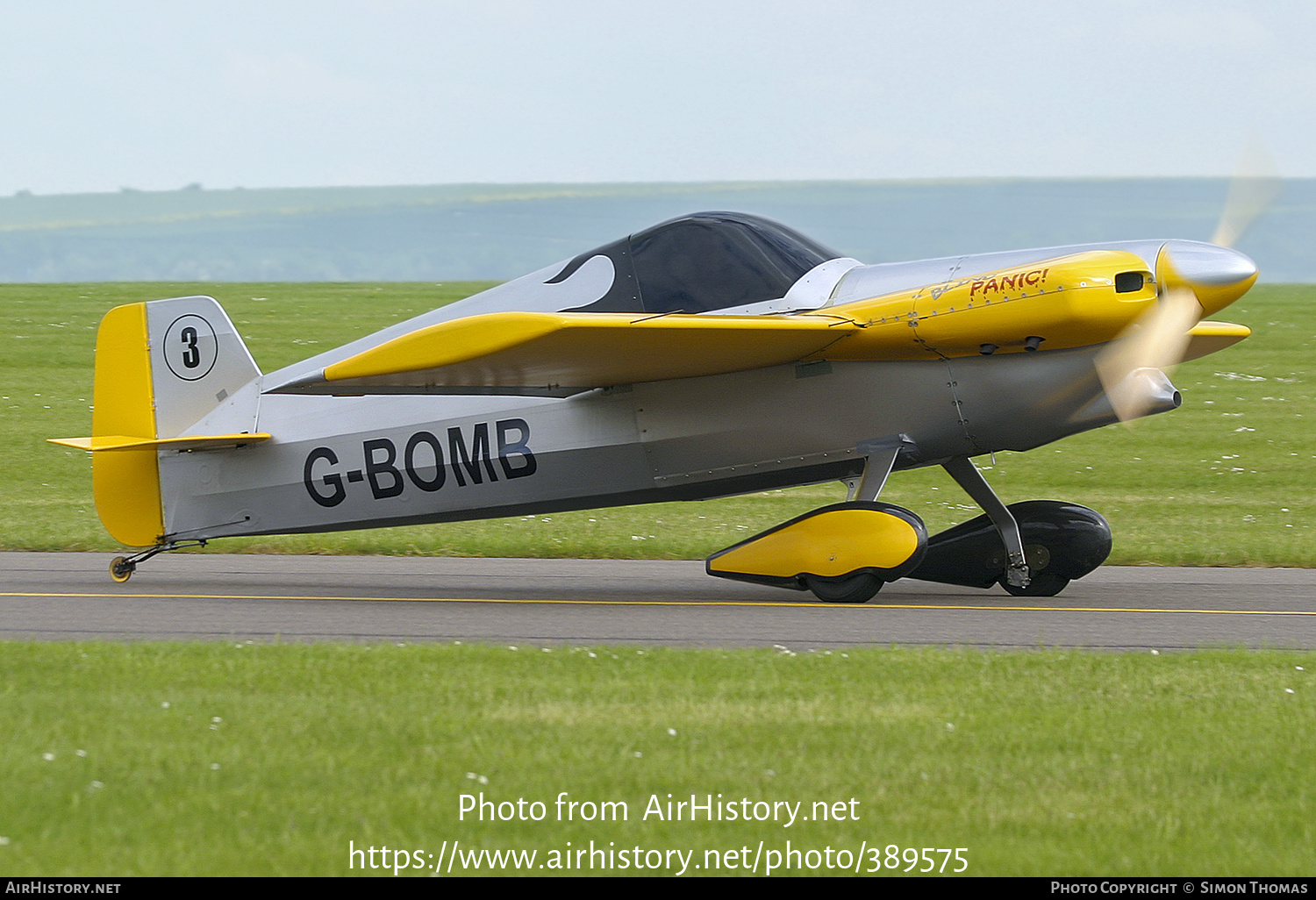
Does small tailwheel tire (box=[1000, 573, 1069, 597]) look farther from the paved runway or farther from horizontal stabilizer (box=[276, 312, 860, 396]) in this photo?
horizontal stabilizer (box=[276, 312, 860, 396])

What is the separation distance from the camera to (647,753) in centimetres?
550

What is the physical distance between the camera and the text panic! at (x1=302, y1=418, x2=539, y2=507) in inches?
426

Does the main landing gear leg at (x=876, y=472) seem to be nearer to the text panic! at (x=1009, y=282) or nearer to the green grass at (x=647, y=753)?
the text panic! at (x=1009, y=282)

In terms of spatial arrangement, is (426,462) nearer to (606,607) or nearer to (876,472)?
(606,607)

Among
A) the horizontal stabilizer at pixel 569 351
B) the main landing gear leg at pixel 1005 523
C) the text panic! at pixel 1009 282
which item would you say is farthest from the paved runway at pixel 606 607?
the text panic! at pixel 1009 282

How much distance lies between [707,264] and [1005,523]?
3078 millimetres

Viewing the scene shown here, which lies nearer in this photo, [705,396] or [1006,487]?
[705,396]

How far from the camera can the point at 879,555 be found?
9703mm

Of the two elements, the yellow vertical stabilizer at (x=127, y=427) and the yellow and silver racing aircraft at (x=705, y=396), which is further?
the yellow vertical stabilizer at (x=127, y=427)

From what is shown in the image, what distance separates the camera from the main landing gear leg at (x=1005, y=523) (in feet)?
35.0

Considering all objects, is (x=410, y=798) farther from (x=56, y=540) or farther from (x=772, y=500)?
(x=772, y=500)

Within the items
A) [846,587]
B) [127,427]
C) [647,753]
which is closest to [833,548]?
[846,587]

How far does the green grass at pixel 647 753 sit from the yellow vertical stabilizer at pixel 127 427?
4.39m

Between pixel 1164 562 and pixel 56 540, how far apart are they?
36.0 feet
